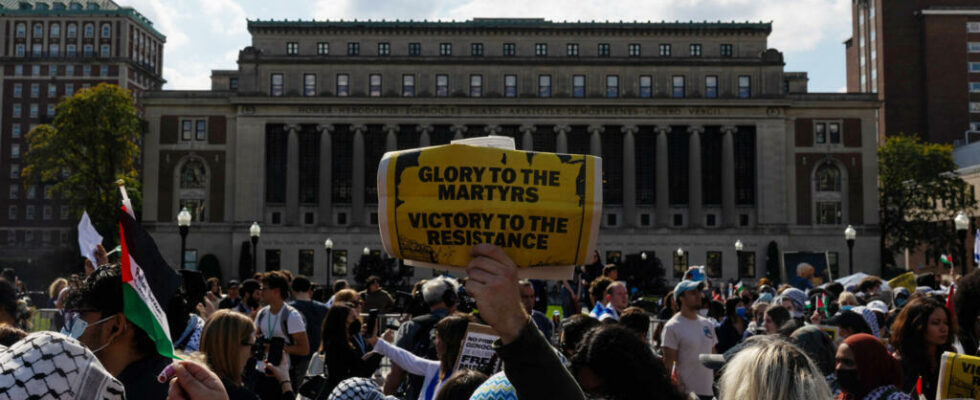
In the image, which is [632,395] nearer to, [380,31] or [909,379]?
[909,379]

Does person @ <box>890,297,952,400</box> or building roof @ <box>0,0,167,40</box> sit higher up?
building roof @ <box>0,0,167,40</box>

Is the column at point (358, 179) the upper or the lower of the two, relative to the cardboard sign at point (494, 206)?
upper

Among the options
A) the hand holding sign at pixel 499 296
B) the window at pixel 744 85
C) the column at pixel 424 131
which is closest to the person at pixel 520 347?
the hand holding sign at pixel 499 296

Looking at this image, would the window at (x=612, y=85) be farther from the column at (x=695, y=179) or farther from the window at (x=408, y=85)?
the window at (x=408, y=85)

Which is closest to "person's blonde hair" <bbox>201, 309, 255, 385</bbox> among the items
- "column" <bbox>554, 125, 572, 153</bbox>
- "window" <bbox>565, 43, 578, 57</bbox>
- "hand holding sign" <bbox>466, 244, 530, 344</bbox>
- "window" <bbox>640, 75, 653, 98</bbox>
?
"hand holding sign" <bbox>466, 244, 530, 344</bbox>

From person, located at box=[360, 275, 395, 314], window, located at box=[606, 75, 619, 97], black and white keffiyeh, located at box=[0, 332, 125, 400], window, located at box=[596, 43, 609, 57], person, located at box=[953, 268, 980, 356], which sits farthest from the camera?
window, located at box=[596, 43, 609, 57]

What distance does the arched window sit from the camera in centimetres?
8238

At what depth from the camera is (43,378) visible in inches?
115

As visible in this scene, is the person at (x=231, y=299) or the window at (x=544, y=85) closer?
the person at (x=231, y=299)

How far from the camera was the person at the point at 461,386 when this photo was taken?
5.50m

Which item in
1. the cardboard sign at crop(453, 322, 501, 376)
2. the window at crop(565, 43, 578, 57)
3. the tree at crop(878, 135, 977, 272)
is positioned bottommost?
the cardboard sign at crop(453, 322, 501, 376)

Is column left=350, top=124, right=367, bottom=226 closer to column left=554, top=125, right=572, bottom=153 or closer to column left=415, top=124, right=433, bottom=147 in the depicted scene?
column left=415, top=124, right=433, bottom=147

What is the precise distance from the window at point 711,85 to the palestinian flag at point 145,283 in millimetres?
83017

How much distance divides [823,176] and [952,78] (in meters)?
27.9
